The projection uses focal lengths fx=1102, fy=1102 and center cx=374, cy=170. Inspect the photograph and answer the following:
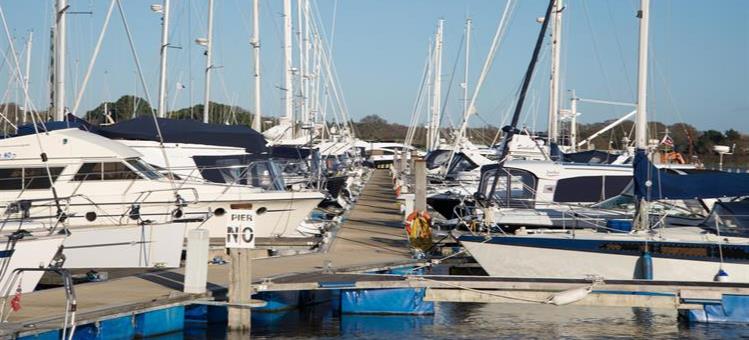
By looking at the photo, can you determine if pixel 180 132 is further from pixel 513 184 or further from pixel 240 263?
pixel 240 263

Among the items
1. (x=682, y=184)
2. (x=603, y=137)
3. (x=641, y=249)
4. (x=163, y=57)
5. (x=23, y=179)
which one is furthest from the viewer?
(x=603, y=137)

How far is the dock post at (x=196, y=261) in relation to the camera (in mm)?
16141

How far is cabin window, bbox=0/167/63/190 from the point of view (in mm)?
21656

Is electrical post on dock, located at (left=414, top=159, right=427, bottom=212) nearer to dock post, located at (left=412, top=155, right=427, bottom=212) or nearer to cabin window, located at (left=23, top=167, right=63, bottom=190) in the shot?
dock post, located at (left=412, top=155, right=427, bottom=212)

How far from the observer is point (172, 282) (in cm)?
1795

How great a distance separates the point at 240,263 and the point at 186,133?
11290 mm

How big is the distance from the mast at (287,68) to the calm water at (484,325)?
76.0ft

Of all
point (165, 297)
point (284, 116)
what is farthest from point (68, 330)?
point (284, 116)

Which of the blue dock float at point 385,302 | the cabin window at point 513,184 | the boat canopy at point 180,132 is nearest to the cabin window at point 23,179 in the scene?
the boat canopy at point 180,132

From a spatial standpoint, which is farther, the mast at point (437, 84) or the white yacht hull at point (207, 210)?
the mast at point (437, 84)

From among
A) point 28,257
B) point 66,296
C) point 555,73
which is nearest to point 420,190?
point 28,257

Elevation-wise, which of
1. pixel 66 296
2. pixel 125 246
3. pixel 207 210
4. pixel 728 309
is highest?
pixel 207 210

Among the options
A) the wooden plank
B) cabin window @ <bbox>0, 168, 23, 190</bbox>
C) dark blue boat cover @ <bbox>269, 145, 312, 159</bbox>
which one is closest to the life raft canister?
the wooden plank

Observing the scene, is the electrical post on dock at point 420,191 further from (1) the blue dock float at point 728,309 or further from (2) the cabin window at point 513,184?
(1) the blue dock float at point 728,309
